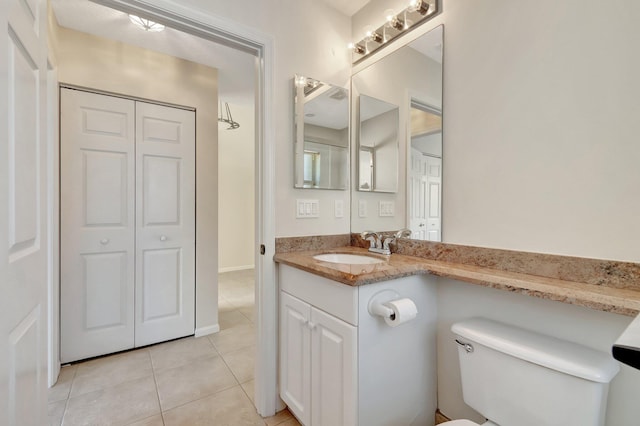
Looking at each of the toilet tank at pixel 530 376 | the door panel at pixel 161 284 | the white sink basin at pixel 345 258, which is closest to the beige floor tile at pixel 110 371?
the door panel at pixel 161 284

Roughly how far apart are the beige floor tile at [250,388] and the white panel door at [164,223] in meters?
0.93

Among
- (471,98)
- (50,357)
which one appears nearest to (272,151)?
(471,98)

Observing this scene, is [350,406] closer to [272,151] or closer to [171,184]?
[272,151]

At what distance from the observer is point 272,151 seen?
1.56 metres

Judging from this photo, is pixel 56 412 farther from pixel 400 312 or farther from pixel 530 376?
pixel 530 376

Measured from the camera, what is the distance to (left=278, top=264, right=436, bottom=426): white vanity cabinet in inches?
42.8

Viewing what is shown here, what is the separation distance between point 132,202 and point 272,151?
141 centimetres

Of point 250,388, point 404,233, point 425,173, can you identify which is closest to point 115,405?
point 250,388

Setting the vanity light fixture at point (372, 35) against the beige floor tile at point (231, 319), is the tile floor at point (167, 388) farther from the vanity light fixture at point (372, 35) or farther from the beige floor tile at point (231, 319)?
the vanity light fixture at point (372, 35)

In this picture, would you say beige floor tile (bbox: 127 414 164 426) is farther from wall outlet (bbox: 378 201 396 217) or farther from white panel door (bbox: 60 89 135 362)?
wall outlet (bbox: 378 201 396 217)

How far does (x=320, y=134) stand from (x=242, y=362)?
5.81ft

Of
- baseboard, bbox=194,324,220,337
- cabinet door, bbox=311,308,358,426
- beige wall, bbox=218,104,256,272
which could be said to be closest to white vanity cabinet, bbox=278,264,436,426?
cabinet door, bbox=311,308,358,426

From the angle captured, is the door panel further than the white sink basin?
Yes

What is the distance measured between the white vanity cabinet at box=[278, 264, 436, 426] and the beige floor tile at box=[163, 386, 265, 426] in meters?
0.25
